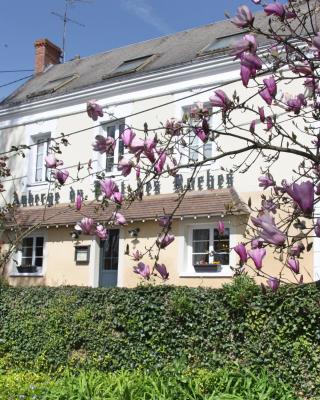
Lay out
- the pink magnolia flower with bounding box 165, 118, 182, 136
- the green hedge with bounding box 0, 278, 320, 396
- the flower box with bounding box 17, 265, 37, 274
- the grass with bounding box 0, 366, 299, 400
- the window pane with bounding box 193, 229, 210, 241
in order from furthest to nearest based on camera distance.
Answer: the flower box with bounding box 17, 265, 37, 274
the window pane with bounding box 193, 229, 210, 241
the green hedge with bounding box 0, 278, 320, 396
the grass with bounding box 0, 366, 299, 400
the pink magnolia flower with bounding box 165, 118, 182, 136

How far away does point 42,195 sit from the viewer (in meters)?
17.1

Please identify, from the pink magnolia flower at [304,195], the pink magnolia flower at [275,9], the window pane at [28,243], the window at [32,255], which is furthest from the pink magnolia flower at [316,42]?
the window pane at [28,243]

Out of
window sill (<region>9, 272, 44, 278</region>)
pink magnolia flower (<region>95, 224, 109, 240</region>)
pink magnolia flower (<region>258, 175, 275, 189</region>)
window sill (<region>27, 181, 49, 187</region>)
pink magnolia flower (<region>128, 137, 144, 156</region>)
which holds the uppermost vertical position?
window sill (<region>27, 181, 49, 187</region>)

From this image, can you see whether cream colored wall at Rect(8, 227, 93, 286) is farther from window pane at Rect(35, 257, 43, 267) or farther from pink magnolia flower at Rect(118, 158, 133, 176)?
pink magnolia flower at Rect(118, 158, 133, 176)

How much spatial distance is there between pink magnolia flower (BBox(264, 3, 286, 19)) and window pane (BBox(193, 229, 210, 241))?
11.1m

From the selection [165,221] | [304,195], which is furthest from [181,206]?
[304,195]

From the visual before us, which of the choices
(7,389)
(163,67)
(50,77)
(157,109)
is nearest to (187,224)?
(157,109)

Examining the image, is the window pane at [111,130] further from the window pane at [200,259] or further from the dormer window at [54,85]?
the window pane at [200,259]

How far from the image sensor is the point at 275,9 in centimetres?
343

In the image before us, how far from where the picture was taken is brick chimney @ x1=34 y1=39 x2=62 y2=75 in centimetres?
2244

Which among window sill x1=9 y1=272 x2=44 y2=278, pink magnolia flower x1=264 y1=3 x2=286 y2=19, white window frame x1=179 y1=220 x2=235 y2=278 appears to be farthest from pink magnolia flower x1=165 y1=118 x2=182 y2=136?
window sill x1=9 y1=272 x2=44 y2=278

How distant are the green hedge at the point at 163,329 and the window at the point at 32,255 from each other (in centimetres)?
481

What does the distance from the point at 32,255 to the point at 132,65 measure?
6.32m

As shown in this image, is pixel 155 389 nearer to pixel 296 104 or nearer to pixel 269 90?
pixel 296 104
